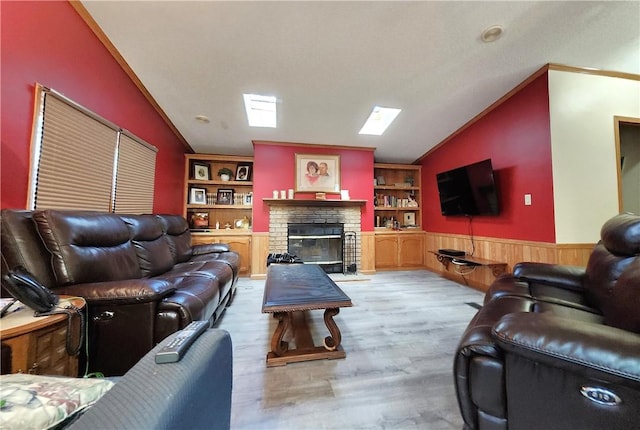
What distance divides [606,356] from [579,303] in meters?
1.15

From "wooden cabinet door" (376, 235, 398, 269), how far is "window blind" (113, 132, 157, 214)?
3.95 m

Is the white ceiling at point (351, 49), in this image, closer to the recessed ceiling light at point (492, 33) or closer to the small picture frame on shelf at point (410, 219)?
the recessed ceiling light at point (492, 33)

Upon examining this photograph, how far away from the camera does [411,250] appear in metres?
4.81

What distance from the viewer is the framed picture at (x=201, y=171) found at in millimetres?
4516

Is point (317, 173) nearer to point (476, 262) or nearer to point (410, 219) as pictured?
point (410, 219)

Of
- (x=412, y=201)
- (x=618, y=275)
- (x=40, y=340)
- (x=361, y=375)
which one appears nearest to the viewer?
(x=40, y=340)

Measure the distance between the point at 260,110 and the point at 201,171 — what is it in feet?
6.38

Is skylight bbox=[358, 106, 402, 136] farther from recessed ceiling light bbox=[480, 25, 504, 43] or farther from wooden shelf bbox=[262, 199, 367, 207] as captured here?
recessed ceiling light bbox=[480, 25, 504, 43]

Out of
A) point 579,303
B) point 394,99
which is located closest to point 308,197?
point 394,99

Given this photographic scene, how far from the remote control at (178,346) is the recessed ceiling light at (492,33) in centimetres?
301

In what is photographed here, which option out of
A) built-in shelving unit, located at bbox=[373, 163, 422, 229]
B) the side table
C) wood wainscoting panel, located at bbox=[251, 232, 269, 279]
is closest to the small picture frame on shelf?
built-in shelving unit, located at bbox=[373, 163, 422, 229]

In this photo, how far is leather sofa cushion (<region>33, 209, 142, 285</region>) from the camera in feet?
4.37

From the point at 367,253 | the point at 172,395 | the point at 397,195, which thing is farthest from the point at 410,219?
the point at 172,395

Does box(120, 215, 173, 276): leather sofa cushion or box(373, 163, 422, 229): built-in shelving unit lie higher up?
box(373, 163, 422, 229): built-in shelving unit
